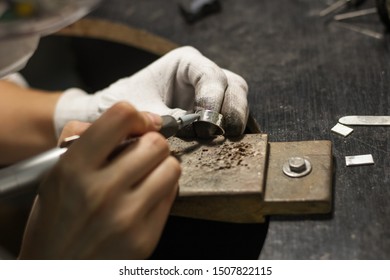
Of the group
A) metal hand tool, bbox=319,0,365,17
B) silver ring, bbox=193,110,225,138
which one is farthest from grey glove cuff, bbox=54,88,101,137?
metal hand tool, bbox=319,0,365,17

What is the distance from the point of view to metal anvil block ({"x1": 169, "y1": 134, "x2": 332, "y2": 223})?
72cm

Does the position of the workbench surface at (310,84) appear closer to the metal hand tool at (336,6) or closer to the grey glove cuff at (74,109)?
the metal hand tool at (336,6)

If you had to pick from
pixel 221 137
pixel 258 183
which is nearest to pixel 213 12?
pixel 221 137

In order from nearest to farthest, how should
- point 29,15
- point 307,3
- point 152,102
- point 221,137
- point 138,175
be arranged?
point 29,15
point 138,175
point 221,137
point 152,102
point 307,3

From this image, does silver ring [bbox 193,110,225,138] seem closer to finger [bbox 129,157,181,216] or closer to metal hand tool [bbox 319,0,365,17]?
finger [bbox 129,157,181,216]

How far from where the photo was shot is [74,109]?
1065mm

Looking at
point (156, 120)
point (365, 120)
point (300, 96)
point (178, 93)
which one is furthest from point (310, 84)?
point (156, 120)

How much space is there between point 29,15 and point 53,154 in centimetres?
26

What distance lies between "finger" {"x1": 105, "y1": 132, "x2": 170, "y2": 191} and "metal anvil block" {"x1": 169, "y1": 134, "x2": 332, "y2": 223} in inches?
3.5

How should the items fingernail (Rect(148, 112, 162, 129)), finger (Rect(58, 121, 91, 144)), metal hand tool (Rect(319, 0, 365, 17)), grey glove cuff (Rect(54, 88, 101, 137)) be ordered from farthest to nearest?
1. metal hand tool (Rect(319, 0, 365, 17))
2. grey glove cuff (Rect(54, 88, 101, 137))
3. finger (Rect(58, 121, 91, 144))
4. fingernail (Rect(148, 112, 162, 129))

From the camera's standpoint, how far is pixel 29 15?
20.4 inches

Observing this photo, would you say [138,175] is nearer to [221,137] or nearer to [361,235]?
[221,137]

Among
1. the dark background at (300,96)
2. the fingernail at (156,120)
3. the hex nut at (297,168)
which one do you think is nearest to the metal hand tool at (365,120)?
the dark background at (300,96)

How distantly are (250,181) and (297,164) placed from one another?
8 centimetres
